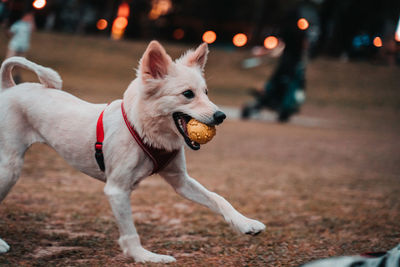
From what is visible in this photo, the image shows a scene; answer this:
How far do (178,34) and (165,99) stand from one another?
44573mm

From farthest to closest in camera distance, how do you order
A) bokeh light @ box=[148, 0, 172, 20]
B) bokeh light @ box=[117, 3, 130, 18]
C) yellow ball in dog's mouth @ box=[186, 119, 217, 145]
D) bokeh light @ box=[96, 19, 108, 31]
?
bokeh light @ box=[148, 0, 172, 20]
bokeh light @ box=[96, 19, 108, 31]
bokeh light @ box=[117, 3, 130, 18]
yellow ball in dog's mouth @ box=[186, 119, 217, 145]

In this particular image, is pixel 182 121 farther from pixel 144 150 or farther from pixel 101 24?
pixel 101 24

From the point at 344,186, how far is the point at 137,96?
15.3 feet

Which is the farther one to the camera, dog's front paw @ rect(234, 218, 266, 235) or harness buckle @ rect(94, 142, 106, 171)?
harness buckle @ rect(94, 142, 106, 171)

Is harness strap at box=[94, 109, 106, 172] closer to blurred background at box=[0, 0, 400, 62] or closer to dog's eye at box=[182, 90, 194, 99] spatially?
dog's eye at box=[182, 90, 194, 99]

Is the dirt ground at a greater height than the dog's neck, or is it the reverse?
the dog's neck

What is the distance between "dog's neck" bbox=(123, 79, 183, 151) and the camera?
11.5ft

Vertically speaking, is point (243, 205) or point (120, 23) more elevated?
point (120, 23)

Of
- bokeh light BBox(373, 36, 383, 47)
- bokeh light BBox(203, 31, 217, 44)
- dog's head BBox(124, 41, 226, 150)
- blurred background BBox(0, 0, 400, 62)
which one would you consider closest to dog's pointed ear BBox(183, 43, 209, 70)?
dog's head BBox(124, 41, 226, 150)

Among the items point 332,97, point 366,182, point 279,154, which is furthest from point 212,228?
point 332,97

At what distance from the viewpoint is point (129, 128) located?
3.52m

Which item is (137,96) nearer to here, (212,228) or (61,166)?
(212,228)

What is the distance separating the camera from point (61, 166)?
23.8 ft

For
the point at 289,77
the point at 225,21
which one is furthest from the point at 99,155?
the point at 225,21
